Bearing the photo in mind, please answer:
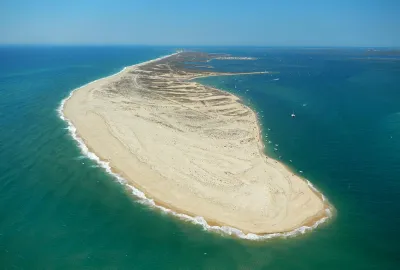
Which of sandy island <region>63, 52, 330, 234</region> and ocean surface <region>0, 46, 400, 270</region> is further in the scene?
sandy island <region>63, 52, 330, 234</region>

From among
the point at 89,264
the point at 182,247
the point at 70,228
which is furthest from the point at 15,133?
the point at 182,247

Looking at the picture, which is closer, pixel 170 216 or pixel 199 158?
pixel 170 216

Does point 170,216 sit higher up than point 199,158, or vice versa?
point 199,158

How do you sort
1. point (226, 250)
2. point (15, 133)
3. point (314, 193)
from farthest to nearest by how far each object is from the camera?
1. point (15, 133)
2. point (314, 193)
3. point (226, 250)

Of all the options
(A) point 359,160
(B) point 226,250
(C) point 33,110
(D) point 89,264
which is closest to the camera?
(D) point 89,264

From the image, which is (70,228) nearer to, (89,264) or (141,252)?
(89,264)

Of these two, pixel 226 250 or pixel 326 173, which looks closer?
pixel 226 250

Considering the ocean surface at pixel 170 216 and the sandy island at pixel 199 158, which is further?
the sandy island at pixel 199 158
